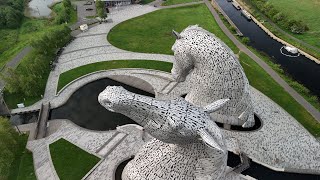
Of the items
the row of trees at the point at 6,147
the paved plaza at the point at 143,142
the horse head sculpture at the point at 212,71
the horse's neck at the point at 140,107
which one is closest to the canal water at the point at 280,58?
the paved plaza at the point at 143,142

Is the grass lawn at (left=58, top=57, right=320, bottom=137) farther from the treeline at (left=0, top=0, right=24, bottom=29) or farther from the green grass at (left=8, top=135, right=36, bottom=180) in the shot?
the treeline at (left=0, top=0, right=24, bottom=29)

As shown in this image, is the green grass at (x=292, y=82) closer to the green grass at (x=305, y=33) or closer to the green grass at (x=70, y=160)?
the green grass at (x=305, y=33)

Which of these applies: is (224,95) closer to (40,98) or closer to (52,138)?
(52,138)

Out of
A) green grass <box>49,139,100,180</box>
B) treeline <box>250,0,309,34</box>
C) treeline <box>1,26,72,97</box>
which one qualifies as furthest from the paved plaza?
treeline <box>250,0,309,34</box>

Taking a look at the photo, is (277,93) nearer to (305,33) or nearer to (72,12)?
(305,33)

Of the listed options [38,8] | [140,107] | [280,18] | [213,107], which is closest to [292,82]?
[280,18]

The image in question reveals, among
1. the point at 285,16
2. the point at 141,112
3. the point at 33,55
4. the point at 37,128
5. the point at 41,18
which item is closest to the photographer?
the point at 141,112

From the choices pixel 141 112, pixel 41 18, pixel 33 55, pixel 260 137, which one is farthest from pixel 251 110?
pixel 41 18
